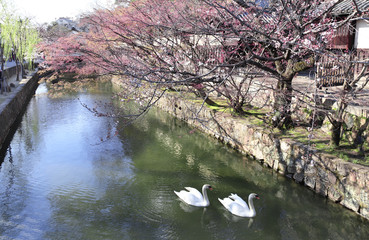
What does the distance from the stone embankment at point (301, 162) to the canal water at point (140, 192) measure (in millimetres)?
262

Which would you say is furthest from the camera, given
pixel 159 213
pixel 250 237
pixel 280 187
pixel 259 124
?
pixel 259 124

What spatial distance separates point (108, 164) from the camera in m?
9.33

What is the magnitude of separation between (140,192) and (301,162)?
4.14 m

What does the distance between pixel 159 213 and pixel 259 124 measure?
483 centimetres

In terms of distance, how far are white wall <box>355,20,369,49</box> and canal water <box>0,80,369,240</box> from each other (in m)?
8.83

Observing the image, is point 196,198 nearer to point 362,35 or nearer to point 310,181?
point 310,181

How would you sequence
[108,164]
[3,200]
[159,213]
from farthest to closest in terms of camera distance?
[108,164] < [3,200] < [159,213]

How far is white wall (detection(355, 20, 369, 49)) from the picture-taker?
1407 cm

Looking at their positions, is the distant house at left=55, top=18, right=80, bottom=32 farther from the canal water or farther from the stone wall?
the canal water

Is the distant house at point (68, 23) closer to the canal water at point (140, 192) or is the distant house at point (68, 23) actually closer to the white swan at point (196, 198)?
the canal water at point (140, 192)

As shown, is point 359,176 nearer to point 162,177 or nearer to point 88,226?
point 162,177

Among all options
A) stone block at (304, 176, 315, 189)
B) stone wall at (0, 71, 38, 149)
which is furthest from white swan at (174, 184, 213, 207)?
stone wall at (0, 71, 38, 149)

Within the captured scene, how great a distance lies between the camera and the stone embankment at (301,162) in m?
6.48

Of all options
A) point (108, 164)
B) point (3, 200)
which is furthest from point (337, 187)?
point (3, 200)
